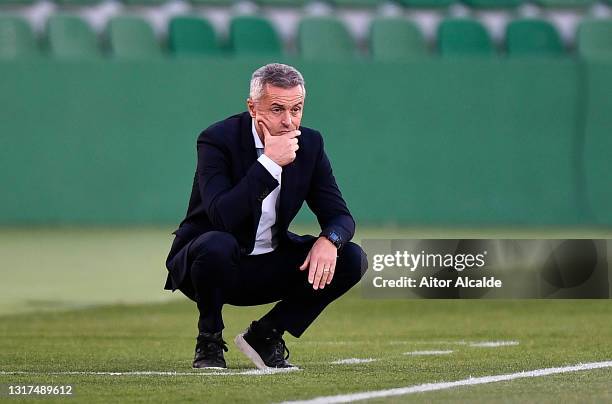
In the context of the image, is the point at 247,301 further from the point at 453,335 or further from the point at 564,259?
the point at 564,259

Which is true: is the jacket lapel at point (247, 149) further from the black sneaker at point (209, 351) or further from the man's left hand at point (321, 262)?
the black sneaker at point (209, 351)

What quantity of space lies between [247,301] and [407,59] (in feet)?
29.9

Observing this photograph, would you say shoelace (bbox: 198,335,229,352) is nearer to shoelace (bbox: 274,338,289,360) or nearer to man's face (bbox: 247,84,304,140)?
shoelace (bbox: 274,338,289,360)

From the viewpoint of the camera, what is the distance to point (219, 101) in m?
13.8

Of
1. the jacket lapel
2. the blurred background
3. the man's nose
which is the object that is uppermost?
the man's nose

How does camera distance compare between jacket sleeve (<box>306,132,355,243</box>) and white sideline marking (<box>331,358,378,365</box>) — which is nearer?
jacket sleeve (<box>306,132,355,243</box>)

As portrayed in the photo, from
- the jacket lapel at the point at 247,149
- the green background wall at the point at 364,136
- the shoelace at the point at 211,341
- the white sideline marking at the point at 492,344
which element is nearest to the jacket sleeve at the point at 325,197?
the jacket lapel at the point at 247,149

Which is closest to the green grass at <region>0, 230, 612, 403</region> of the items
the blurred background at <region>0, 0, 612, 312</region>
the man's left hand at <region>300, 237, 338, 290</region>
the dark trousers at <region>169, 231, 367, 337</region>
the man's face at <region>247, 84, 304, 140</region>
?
the dark trousers at <region>169, 231, 367, 337</region>

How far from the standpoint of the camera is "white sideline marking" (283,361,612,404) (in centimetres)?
418

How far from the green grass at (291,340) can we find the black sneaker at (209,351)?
0.08m

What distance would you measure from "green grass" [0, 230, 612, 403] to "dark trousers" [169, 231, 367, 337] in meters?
0.24

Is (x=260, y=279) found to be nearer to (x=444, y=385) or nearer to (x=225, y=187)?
(x=225, y=187)

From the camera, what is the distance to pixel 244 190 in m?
4.83

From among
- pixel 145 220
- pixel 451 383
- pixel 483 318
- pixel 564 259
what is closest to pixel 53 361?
pixel 451 383
